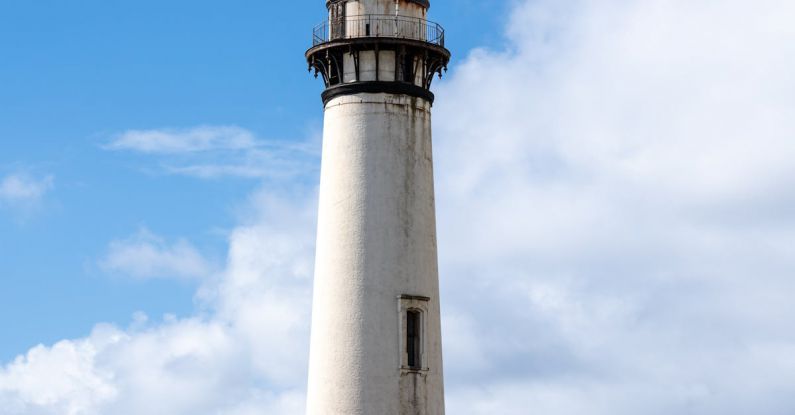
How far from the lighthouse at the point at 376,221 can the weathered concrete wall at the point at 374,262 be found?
0.08 feet

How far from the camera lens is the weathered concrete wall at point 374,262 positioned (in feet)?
137

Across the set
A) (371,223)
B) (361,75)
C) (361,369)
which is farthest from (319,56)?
(361,369)

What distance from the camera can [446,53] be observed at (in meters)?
44.1

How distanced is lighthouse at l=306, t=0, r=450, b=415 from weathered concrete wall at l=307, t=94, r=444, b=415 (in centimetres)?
2

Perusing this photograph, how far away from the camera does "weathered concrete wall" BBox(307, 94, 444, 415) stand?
41.6 meters

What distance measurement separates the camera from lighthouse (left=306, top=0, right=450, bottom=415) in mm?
41719

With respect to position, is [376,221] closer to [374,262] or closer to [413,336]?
[374,262]

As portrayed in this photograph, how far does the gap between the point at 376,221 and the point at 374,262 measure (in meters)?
1.02

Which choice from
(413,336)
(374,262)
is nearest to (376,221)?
(374,262)

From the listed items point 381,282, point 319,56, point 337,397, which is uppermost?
point 319,56

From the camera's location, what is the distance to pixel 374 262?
42156 millimetres

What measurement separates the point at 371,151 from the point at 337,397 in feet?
20.1

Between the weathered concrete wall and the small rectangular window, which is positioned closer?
the weathered concrete wall

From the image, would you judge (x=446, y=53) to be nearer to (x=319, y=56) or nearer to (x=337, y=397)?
(x=319, y=56)
